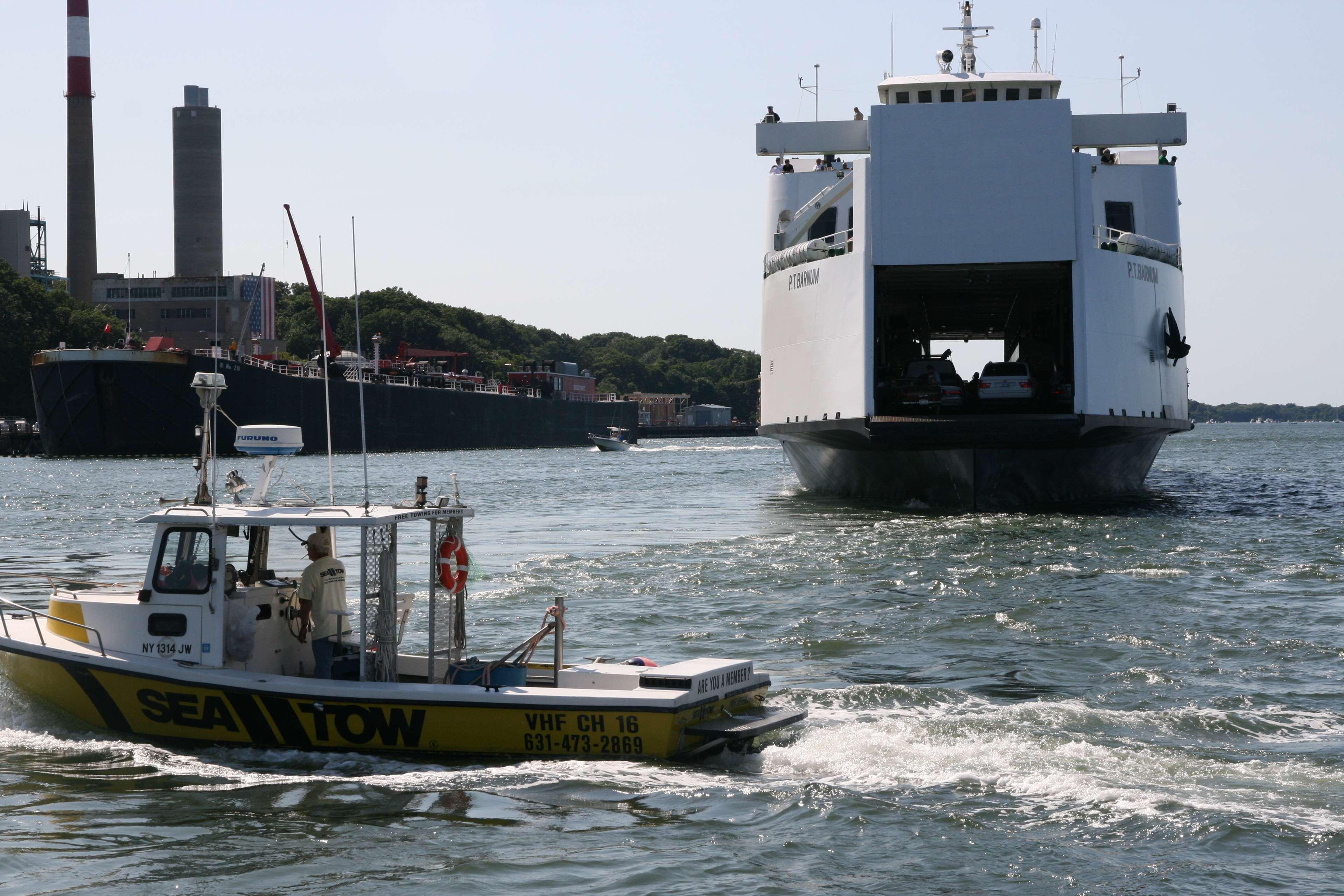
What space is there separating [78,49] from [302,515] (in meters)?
114

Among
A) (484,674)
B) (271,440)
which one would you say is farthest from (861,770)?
(271,440)

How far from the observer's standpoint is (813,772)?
1002cm

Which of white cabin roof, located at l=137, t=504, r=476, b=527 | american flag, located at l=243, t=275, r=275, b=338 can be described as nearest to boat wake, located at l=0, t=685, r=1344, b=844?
white cabin roof, located at l=137, t=504, r=476, b=527

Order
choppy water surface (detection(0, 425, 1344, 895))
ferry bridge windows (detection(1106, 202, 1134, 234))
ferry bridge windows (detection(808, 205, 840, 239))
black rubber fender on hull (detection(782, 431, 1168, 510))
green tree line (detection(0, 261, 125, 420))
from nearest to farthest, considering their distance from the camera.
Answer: choppy water surface (detection(0, 425, 1344, 895)), black rubber fender on hull (detection(782, 431, 1168, 510)), ferry bridge windows (detection(808, 205, 840, 239)), ferry bridge windows (detection(1106, 202, 1134, 234)), green tree line (detection(0, 261, 125, 420))

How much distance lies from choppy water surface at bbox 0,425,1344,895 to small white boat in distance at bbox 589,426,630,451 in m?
84.7

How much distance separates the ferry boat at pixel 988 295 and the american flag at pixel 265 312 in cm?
9910

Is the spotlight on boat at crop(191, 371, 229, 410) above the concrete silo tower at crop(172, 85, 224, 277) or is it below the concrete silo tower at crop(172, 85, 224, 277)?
below

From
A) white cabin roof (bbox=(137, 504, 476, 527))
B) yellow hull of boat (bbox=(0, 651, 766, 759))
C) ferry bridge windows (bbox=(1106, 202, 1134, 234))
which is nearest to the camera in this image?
yellow hull of boat (bbox=(0, 651, 766, 759))

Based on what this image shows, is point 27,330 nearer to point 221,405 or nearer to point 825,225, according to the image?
point 221,405

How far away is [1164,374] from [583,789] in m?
27.0

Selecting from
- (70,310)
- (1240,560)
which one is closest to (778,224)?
(1240,560)

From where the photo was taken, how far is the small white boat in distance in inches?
4240

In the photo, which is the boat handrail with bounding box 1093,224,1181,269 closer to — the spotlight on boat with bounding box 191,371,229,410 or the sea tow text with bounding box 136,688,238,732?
the spotlight on boat with bounding box 191,371,229,410

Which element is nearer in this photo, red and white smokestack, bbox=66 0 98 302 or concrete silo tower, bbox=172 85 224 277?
red and white smokestack, bbox=66 0 98 302
